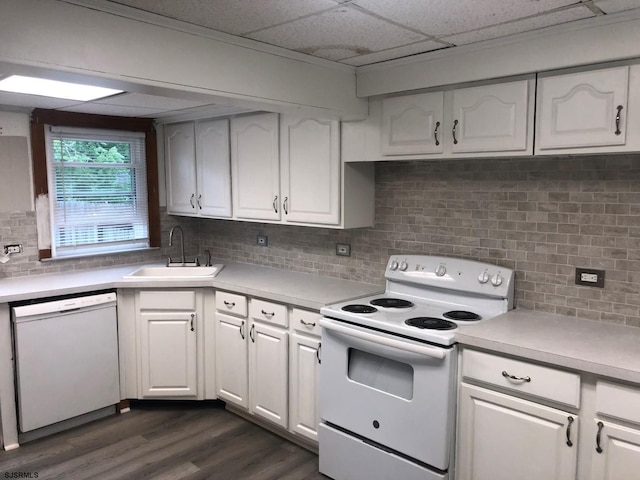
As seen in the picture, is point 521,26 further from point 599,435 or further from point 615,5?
point 599,435

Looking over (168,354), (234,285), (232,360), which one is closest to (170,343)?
(168,354)

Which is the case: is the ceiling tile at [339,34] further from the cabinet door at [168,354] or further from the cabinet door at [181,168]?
the cabinet door at [168,354]

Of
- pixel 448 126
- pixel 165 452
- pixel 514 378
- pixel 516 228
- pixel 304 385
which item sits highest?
pixel 448 126

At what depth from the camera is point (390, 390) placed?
98.2 inches

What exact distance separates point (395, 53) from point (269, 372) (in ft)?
6.47

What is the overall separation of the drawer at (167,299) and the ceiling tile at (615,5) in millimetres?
2768

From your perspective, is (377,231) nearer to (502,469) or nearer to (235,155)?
(235,155)

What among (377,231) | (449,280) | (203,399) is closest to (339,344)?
(449,280)

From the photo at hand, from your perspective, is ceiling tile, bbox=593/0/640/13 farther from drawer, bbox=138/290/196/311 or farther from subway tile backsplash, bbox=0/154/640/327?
drawer, bbox=138/290/196/311

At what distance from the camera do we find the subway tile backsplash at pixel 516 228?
2346 millimetres

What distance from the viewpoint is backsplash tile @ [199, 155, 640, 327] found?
2340mm

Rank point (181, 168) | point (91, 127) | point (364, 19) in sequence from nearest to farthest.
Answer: point (364, 19), point (91, 127), point (181, 168)

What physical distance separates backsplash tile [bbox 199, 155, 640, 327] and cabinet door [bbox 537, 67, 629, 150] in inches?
11.5

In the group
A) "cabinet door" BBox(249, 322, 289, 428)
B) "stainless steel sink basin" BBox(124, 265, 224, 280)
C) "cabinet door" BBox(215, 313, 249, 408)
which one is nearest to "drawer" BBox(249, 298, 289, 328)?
"cabinet door" BBox(249, 322, 289, 428)
